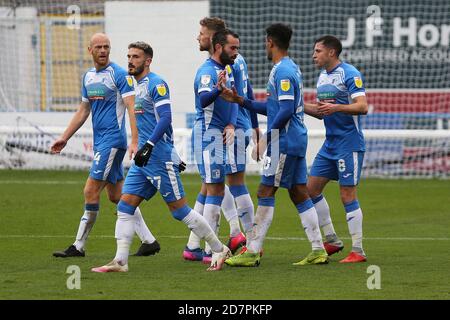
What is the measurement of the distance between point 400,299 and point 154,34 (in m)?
17.2

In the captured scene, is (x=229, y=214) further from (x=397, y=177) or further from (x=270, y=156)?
(x=397, y=177)

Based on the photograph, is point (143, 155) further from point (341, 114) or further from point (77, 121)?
point (341, 114)

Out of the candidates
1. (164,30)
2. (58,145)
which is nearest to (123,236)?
(58,145)

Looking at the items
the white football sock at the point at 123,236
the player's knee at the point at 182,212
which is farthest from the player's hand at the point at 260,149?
the white football sock at the point at 123,236

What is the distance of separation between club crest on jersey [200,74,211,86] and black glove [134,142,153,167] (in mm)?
1112

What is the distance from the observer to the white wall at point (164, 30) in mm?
24688

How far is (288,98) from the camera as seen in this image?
1023 cm

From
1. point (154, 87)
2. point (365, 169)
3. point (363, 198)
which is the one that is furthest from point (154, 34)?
point (154, 87)

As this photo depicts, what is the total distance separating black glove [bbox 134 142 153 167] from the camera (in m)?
9.64

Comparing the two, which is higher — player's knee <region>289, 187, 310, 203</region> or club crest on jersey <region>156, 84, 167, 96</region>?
club crest on jersey <region>156, 84, 167, 96</region>

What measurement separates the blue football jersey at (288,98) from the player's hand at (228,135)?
400 mm

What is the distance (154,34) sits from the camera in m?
24.8

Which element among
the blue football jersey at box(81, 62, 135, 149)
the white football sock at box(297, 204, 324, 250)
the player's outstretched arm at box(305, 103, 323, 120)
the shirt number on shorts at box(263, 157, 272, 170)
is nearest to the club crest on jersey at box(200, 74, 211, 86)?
the shirt number on shorts at box(263, 157, 272, 170)

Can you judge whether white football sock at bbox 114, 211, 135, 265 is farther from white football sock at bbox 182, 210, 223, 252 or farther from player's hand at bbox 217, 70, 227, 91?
player's hand at bbox 217, 70, 227, 91
